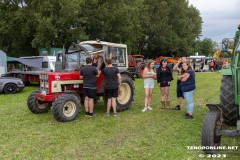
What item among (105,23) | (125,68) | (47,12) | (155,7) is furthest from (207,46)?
(125,68)

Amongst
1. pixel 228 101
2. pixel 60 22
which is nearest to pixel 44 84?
pixel 228 101

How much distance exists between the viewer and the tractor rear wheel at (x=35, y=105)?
8.50 metres

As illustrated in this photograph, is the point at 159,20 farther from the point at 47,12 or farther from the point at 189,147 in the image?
the point at 189,147

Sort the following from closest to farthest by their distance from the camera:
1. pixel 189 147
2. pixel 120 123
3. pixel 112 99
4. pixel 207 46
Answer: pixel 189 147 < pixel 120 123 < pixel 112 99 < pixel 207 46

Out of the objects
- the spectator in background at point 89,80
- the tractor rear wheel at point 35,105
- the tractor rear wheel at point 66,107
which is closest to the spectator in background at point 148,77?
the spectator in background at point 89,80

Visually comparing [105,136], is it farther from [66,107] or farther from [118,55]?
[118,55]

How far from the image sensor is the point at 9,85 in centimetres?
1419

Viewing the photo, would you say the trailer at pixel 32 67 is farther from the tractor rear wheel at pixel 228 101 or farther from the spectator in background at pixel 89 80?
the tractor rear wheel at pixel 228 101

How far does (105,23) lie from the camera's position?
24641mm

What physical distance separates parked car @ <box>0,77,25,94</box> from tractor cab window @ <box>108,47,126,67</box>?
22.5 feet

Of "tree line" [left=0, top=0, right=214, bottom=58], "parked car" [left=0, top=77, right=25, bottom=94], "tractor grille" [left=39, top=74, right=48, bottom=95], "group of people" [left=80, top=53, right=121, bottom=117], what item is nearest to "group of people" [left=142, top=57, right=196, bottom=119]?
"group of people" [left=80, top=53, right=121, bottom=117]

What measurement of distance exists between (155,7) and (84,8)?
61.9ft

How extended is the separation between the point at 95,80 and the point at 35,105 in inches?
82.0

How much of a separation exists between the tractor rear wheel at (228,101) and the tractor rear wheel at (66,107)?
11.8ft
